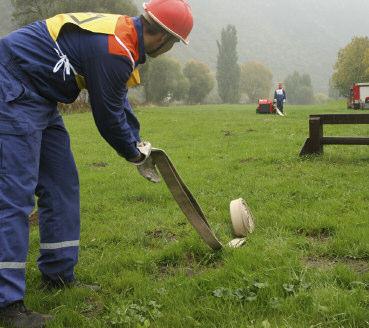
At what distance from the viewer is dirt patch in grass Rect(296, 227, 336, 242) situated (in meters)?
5.46

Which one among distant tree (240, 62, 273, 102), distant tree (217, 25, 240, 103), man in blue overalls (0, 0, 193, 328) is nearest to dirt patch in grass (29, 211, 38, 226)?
man in blue overalls (0, 0, 193, 328)

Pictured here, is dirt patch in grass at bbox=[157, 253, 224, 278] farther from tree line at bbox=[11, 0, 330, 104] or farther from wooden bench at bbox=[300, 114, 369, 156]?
tree line at bbox=[11, 0, 330, 104]

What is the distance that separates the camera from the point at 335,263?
4641mm

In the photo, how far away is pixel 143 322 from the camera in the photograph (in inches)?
141

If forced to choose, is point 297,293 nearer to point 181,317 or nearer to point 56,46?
point 181,317

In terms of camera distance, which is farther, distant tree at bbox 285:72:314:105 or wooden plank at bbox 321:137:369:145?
distant tree at bbox 285:72:314:105

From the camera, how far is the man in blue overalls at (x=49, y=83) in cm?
342

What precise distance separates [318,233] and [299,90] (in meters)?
139

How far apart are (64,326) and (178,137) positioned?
13805 millimetres

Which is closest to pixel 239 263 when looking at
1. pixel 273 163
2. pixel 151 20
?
pixel 151 20

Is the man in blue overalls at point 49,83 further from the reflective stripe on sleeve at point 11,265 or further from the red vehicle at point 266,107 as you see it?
the red vehicle at point 266,107

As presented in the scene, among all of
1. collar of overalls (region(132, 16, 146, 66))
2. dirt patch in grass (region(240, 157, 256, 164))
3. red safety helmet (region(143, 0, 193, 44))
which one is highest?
red safety helmet (region(143, 0, 193, 44))

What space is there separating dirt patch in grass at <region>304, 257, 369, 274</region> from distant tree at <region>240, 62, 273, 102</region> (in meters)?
130

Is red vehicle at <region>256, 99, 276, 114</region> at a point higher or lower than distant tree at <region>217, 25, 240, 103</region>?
lower
